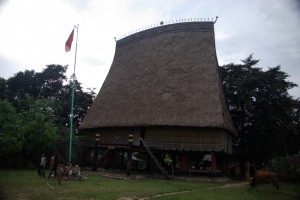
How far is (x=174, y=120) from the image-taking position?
22.0 m

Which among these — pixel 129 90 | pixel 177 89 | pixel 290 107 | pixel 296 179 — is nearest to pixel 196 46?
pixel 177 89

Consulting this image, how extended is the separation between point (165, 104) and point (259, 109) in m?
8.82

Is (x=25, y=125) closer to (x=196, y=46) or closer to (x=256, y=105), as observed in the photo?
(x=196, y=46)

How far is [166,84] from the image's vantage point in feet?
81.7

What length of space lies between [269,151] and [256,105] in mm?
4194

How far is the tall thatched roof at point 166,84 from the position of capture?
878 inches

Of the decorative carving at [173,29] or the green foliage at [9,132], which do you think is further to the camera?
the decorative carving at [173,29]

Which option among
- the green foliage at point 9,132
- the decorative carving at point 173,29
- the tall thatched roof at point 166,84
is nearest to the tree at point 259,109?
the tall thatched roof at point 166,84

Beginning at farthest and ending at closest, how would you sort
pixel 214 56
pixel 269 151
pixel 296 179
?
1. pixel 269 151
2. pixel 214 56
3. pixel 296 179

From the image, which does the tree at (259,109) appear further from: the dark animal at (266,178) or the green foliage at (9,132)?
the green foliage at (9,132)

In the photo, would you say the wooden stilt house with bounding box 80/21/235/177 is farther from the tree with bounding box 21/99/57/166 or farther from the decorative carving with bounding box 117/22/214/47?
the tree with bounding box 21/99/57/166

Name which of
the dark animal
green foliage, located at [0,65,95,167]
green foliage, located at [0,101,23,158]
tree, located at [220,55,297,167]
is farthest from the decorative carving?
the dark animal

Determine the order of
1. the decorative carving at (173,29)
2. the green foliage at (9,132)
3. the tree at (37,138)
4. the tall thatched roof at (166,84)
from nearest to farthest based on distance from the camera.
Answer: the green foliage at (9,132)
the tall thatched roof at (166,84)
the tree at (37,138)
the decorative carving at (173,29)

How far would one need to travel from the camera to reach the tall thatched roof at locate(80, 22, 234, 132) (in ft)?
73.2
